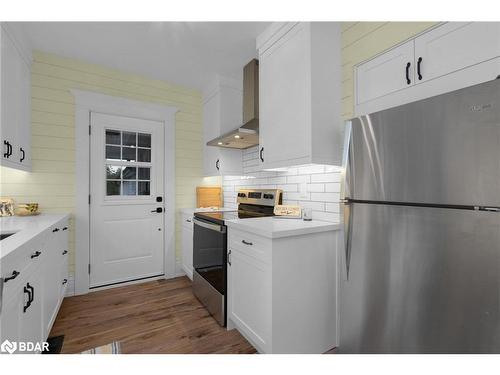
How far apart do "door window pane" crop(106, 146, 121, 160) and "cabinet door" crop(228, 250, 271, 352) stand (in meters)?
2.10

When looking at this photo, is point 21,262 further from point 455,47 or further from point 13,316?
point 455,47

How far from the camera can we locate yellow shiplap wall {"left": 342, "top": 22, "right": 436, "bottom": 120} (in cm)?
154

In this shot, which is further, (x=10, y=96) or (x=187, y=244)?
(x=187, y=244)

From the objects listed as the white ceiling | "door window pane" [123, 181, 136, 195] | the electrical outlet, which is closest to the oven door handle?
the electrical outlet

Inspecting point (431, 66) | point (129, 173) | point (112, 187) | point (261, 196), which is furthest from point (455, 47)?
point (112, 187)

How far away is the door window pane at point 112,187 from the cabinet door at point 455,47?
10.6 feet

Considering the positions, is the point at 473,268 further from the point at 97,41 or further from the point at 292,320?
the point at 97,41

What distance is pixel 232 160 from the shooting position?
323 centimetres

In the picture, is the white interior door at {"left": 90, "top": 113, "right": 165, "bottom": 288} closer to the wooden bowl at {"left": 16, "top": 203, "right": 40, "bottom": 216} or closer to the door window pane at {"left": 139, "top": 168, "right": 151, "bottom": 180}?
the door window pane at {"left": 139, "top": 168, "right": 151, "bottom": 180}

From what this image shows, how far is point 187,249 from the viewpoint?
10.3ft

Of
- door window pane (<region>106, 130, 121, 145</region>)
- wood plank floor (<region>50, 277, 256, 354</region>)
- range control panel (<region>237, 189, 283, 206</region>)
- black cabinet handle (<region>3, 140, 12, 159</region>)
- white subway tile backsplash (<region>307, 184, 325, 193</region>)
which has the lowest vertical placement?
wood plank floor (<region>50, 277, 256, 354</region>)

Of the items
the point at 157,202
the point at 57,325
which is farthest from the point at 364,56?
the point at 57,325

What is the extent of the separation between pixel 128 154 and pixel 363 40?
2.87m

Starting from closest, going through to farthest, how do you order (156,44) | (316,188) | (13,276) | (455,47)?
(13,276) → (455,47) → (316,188) → (156,44)
